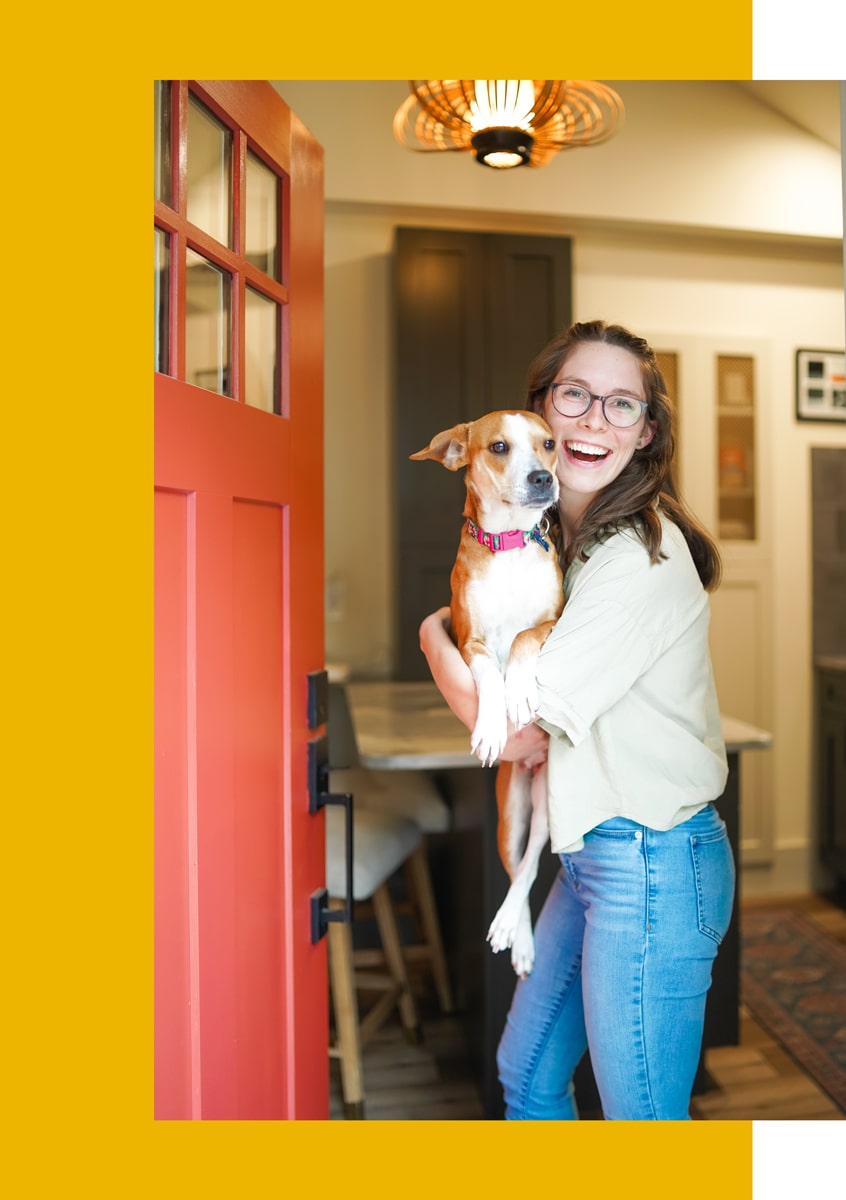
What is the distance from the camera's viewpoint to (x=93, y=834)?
3.53 ft

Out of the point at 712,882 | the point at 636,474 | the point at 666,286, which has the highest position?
the point at 666,286

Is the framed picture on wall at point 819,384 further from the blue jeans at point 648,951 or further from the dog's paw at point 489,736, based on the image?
the dog's paw at point 489,736

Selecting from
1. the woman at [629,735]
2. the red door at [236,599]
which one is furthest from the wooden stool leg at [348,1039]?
the woman at [629,735]

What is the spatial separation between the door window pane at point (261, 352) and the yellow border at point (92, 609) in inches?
11.8

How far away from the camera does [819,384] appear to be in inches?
157

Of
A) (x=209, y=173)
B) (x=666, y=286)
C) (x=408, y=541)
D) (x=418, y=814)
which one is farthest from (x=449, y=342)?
(x=209, y=173)

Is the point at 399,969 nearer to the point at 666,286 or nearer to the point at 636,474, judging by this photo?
the point at 636,474

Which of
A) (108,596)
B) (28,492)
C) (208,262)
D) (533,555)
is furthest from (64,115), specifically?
(533,555)

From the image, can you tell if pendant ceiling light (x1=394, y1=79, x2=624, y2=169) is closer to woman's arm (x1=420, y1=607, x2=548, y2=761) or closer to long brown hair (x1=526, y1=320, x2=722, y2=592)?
long brown hair (x1=526, y1=320, x2=722, y2=592)

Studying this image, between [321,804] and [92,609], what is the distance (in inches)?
24.8

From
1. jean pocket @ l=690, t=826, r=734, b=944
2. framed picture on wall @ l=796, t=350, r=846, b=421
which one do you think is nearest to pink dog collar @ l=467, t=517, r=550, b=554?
jean pocket @ l=690, t=826, r=734, b=944

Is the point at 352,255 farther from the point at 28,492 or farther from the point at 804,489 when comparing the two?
the point at 28,492

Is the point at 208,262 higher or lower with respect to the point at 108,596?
higher
